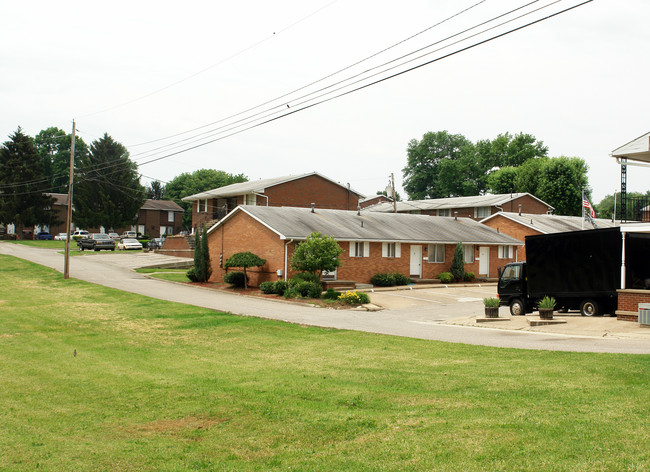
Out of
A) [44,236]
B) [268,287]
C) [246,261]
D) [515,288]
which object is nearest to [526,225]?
[515,288]

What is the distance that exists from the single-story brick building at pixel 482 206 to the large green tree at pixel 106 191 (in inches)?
1384

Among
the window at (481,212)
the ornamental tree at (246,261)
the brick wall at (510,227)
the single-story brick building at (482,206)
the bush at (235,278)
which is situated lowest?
the bush at (235,278)

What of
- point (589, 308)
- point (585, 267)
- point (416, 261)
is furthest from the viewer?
point (416, 261)

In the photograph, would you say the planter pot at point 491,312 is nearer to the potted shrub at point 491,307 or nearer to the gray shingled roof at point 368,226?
the potted shrub at point 491,307

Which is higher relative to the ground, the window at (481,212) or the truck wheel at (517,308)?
the window at (481,212)

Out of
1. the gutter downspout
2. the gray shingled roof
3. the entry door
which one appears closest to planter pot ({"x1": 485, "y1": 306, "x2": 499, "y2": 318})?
the gray shingled roof

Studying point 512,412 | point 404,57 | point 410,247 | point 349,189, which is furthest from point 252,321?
point 349,189

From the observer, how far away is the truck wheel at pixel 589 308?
21734 millimetres

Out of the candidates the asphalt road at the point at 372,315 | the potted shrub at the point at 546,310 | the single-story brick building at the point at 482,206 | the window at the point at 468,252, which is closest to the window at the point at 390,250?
the asphalt road at the point at 372,315

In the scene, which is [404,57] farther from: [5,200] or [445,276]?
[5,200]

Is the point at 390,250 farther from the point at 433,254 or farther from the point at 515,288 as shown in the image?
the point at 515,288

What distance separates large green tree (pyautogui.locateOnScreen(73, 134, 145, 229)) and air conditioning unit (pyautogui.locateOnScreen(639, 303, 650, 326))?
65544 mm

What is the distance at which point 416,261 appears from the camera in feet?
134

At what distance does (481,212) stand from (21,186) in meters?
57.2
